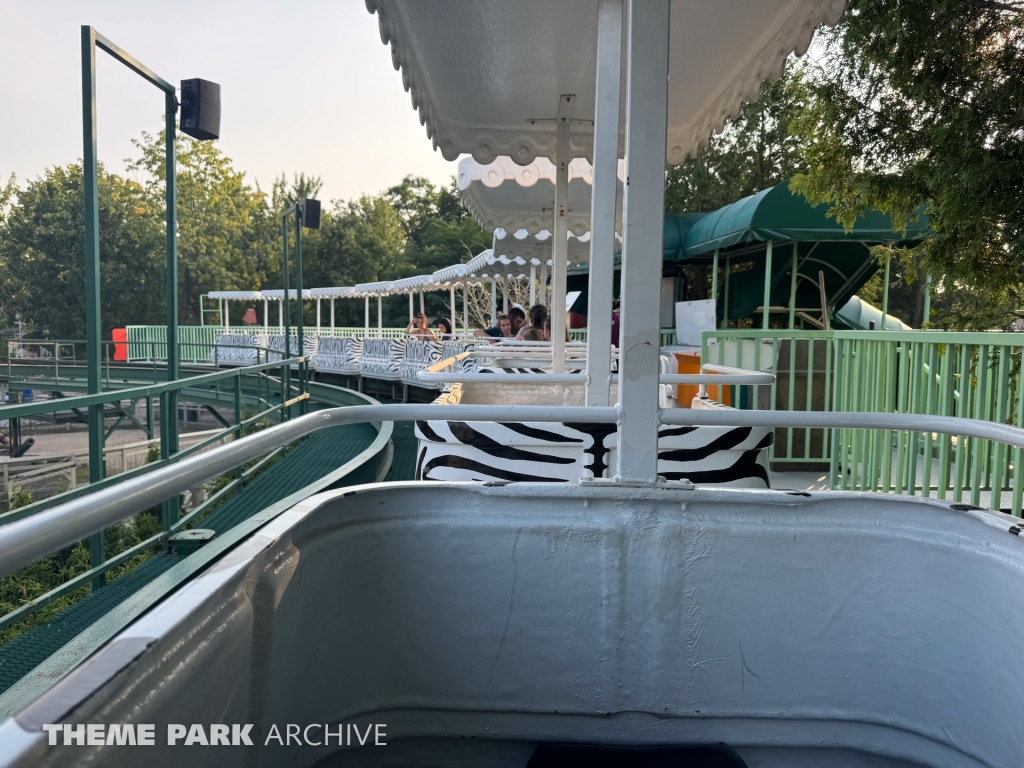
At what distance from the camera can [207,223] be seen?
54.5 meters

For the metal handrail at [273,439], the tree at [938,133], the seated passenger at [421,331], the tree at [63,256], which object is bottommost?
the metal handrail at [273,439]

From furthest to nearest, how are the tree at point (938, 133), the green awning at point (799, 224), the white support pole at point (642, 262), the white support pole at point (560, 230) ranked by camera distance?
the green awning at point (799, 224), the white support pole at point (560, 230), the tree at point (938, 133), the white support pole at point (642, 262)

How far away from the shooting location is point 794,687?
1.79 meters

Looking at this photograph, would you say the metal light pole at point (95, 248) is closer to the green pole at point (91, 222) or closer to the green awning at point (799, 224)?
the green pole at point (91, 222)

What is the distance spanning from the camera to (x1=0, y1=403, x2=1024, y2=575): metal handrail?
814 mm

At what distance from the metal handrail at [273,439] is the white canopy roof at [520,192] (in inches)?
224

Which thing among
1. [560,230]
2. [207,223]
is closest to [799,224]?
[560,230]

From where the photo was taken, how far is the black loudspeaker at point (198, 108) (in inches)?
244

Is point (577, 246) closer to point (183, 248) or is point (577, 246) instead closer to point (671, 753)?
point (671, 753)

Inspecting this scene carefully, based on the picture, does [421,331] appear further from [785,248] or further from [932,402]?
[932,402]

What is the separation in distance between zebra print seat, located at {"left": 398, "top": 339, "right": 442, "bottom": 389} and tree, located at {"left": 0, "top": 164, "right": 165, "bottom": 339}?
26.6 m

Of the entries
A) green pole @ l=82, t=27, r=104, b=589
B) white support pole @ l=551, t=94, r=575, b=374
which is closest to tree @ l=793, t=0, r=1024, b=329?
white support pole @ l=551, t=94, r=575, b=374

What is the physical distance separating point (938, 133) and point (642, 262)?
4.26m

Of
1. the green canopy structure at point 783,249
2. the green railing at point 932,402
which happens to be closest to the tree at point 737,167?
the green canopy structure at point 783,249
